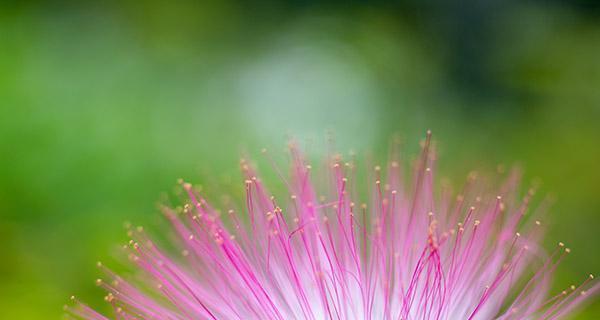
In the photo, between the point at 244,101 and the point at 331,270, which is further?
the point at 244,101

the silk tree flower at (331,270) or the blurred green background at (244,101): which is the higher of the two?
the blurred green background at (244,101)

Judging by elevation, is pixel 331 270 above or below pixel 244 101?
below

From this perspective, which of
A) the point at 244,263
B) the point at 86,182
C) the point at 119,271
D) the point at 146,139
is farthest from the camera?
the point at 146,139

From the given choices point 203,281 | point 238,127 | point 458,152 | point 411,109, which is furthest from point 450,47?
point 203,281

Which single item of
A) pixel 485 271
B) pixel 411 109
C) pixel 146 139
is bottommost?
pixel 485 271

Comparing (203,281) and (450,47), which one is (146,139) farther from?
(450,47)

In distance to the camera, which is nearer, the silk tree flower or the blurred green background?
the silk tree flower

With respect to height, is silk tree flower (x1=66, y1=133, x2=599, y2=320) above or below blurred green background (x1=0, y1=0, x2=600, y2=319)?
below

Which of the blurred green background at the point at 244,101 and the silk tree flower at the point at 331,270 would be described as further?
the blurred green background at the point at 244,101
